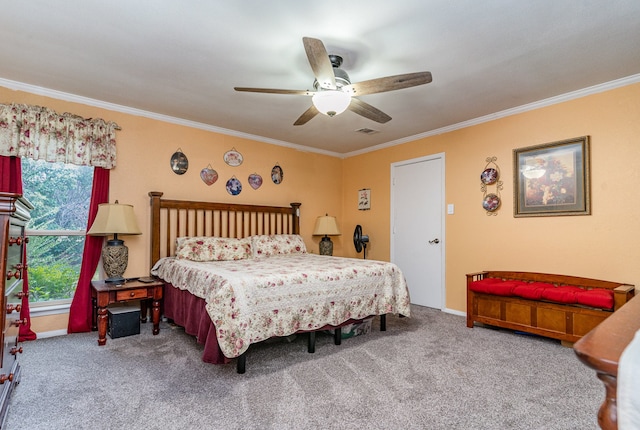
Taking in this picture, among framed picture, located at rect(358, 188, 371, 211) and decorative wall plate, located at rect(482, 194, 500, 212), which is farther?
framed picture, located at rect(358, 188, 371, 211)

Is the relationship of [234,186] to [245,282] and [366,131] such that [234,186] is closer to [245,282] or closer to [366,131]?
[366,131]

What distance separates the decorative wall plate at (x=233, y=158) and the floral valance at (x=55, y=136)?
52.6 inches

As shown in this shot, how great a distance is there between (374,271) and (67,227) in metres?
3.22

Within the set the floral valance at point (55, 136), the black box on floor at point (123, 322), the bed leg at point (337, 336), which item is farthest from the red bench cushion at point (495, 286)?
the floral valance at point (55, 136)

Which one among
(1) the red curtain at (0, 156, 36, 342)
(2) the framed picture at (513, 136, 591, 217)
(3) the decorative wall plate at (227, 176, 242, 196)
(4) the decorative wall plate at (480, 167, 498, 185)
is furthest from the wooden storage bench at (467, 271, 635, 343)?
(1) the red curtain at (0, 156, 36, 342)

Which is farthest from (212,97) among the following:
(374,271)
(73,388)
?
(73,388)

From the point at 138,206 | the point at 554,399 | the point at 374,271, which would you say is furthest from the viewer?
the point at 138,206

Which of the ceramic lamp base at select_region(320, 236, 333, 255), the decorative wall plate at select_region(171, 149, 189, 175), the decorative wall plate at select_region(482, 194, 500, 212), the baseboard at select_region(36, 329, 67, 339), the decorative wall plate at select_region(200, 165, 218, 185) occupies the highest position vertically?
the decorative wall plate at select_region(171, 149, 189, 175)

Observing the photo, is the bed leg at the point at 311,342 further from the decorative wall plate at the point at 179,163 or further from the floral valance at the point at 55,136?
the floral valance at the point at 55,136

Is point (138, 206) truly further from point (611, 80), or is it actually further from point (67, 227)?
point (611, 80)

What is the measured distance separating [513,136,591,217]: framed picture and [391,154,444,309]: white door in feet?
3.23

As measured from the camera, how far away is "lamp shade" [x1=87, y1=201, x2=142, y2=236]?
10.7ft

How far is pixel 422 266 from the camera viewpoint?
15.5 ft

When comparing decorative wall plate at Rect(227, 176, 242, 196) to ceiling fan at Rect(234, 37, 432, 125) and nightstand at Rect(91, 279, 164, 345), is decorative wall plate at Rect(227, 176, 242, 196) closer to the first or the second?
nightstand at Rect(91, 279, 164, 345)
